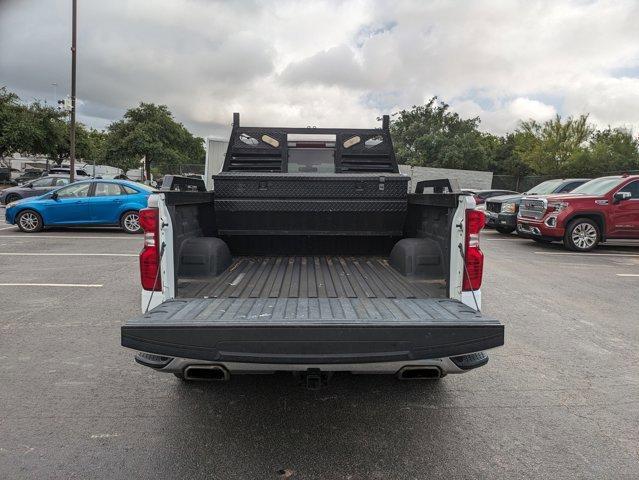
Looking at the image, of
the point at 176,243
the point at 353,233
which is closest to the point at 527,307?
the point at 353,233

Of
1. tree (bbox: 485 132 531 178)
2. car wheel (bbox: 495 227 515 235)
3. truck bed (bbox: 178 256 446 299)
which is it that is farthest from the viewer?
tree (bbox: 485 132 531 178)

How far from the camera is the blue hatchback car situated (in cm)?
1231

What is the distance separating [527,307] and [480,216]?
346 cm

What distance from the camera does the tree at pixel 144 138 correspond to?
39812mm

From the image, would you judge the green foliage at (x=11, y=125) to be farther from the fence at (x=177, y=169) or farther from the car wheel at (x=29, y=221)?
the car wheel at (x=29, y=221)

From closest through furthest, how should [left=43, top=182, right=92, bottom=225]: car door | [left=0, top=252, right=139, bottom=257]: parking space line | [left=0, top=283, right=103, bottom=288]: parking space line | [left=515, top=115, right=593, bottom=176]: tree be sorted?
1. [left=0, top=283, right=103, bottom=288]: parking space line
2. [left=0, top=252, right=139, bottom=257]: parking space line
3. [left=43, top=182, right=92, bottom=225]: car door
4. [left=515, top=115, right=593, bottom=176]: tree

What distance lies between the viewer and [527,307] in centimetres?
589

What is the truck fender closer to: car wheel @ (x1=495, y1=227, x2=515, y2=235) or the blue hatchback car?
car wheel @ (x1=495, y1=227, x2=515, y2=235)

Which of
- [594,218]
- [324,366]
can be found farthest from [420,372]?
[594,218]

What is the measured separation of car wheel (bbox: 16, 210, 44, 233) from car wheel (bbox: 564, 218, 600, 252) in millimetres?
14116

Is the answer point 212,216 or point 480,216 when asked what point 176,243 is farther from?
point 480,216

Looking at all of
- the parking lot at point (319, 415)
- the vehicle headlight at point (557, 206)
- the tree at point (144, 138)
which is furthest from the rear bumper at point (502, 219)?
the tree at point (144, 138)

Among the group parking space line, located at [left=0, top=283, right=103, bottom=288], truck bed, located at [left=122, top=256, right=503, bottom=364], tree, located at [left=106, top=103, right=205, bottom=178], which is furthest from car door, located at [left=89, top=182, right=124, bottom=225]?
tree, located at [left=106, top=103, right=205, bottom=178]

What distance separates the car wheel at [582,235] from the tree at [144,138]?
3650 centimetres
